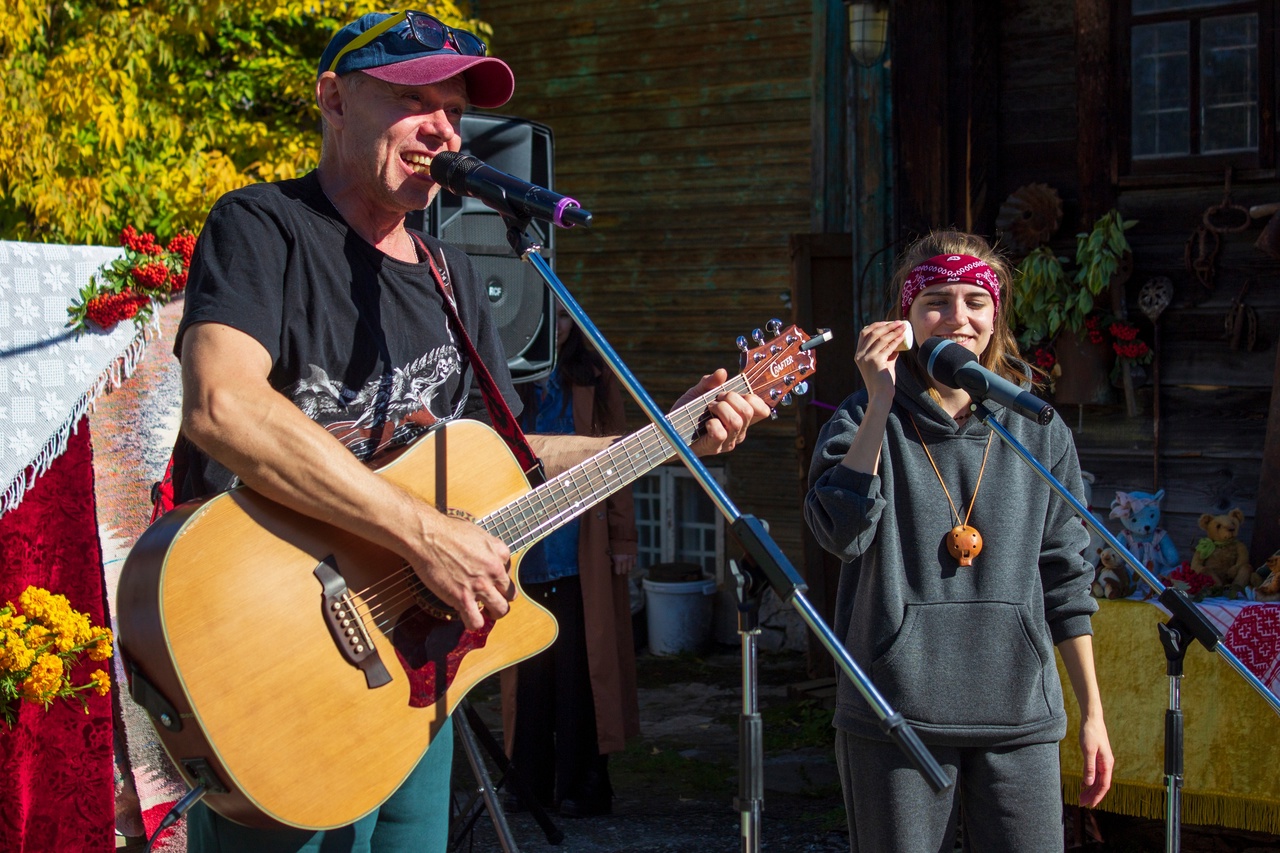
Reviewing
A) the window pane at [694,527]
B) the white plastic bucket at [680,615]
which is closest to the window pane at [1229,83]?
the white plastic bucket at [680,615]

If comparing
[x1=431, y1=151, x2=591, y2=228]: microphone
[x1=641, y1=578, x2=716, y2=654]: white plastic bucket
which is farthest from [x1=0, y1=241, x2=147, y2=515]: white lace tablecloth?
[x1=641, y1=578, x2=716, y2=654]: white plastic bucket

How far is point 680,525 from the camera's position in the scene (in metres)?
8.68

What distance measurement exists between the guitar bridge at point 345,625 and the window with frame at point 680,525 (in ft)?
21.1

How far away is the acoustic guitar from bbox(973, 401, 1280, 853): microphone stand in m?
0.97

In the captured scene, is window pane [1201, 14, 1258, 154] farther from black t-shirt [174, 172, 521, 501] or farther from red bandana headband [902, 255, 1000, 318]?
black t-shirt [174, 172, 521, 501]

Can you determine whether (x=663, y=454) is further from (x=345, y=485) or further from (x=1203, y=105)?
(x=1203, y=105)

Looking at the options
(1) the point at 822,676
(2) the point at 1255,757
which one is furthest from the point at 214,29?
(2) the point at 1255,757

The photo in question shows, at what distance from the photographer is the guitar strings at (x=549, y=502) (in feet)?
7.00

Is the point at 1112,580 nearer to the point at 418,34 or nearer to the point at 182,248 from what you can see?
the point at 418,34

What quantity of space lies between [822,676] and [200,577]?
539 cm

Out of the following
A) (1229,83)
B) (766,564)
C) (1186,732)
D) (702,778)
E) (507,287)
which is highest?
(1229,83)

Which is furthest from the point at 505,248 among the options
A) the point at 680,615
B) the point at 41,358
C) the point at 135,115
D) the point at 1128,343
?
the point at 680,615

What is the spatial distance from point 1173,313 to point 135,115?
501 centimetres

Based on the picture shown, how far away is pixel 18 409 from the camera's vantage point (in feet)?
11.7
